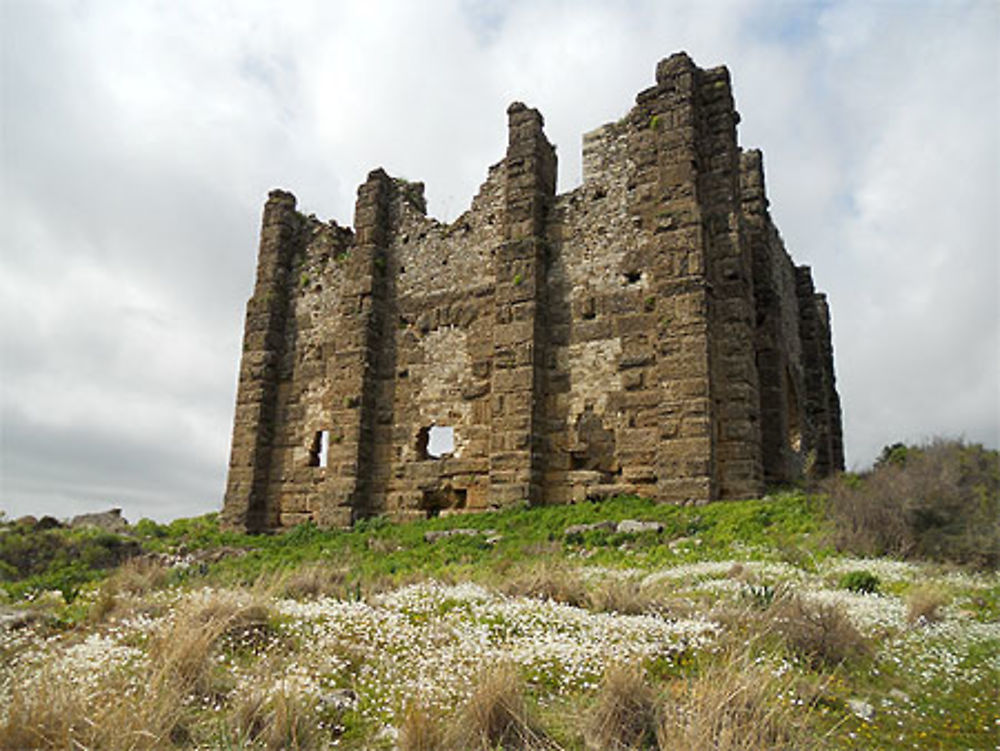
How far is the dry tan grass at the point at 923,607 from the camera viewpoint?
5.55 meters

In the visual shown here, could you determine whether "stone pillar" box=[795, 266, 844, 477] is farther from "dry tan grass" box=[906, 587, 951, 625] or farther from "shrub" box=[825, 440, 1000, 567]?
"dry tan grass" box=[906, 587, 951, 625]

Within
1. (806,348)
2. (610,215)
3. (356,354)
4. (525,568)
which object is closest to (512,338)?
(610,215)

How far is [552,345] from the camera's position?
14.2 metres

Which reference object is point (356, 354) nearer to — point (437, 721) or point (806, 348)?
point (806, 348)

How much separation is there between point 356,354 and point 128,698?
512 inches

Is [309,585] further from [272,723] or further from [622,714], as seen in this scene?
[622,714]

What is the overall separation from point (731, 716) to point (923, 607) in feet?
9.91

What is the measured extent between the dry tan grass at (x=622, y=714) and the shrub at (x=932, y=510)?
563 centimetres

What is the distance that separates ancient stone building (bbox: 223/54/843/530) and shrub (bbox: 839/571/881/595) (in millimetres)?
4797

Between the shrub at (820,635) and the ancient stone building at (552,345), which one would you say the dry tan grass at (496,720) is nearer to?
the shrub at (820,635)

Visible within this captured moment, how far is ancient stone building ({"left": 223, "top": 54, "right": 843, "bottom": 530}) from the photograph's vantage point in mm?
12625

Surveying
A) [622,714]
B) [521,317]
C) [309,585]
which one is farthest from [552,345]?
[622,714]

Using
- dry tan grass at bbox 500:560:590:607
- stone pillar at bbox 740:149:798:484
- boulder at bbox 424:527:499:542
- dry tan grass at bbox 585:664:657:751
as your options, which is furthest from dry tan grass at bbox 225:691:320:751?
stone pillar at bbox 740:149:798:484

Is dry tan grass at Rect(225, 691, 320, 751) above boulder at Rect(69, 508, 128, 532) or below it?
below
